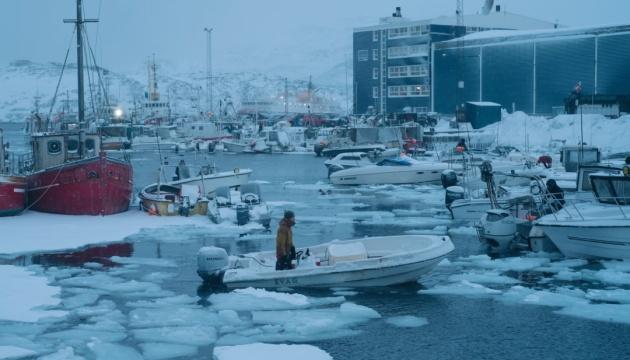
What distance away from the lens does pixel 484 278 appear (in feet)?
52.3

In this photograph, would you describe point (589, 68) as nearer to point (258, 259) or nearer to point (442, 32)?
point (442, 32)

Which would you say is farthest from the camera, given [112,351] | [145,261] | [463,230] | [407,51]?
[407,51]

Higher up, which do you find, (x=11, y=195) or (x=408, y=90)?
(x=408, y=90)

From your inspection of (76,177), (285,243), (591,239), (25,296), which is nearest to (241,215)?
(76,177)

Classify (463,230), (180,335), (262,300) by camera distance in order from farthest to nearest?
(463,230) < (262,300) < (180,335)

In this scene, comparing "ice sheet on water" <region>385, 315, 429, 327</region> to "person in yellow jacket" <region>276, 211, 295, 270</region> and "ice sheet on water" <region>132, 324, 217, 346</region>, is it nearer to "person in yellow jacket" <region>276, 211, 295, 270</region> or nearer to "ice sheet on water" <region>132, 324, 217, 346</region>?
"person in yellow jacket" <region>276, 211, 295, 270</region>

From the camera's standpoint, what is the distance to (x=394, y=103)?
8412 cm

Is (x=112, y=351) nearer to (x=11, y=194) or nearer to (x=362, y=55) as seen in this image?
(x=11, y=194)

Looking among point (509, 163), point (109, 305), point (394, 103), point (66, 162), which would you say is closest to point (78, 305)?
point (109, 305)

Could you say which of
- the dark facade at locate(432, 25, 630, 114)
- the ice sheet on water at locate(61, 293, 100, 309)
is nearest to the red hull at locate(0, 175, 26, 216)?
the ice sheet on water at locate(61, 293, 100, 309)

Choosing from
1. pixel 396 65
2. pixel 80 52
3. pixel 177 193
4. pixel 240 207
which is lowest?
pixel 240 207

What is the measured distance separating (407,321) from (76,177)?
1459 centimetres

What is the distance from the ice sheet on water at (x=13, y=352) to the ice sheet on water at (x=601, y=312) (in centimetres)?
829

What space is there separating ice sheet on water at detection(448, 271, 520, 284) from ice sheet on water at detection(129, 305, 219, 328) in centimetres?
521
